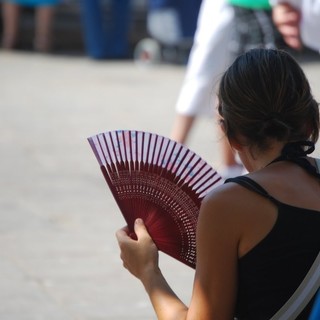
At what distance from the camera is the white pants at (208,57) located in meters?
5.60

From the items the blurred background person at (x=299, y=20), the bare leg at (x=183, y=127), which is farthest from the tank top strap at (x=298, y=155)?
the bare leg at (x=183, y=127)

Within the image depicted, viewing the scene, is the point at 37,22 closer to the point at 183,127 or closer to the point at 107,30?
the point at 107,30

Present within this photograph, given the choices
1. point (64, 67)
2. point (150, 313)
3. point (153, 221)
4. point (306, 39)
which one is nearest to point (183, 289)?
point (150, 313)

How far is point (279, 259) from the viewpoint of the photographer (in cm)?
233

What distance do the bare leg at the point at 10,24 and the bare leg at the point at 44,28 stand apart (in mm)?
242

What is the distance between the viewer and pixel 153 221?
2.57 m

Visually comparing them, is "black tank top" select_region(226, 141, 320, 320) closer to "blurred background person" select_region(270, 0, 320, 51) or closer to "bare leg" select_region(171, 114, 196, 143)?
"blurred background person" select_region(270, 0, 320, 51)

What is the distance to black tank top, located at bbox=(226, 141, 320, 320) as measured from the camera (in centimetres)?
232

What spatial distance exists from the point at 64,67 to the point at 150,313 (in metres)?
7.07

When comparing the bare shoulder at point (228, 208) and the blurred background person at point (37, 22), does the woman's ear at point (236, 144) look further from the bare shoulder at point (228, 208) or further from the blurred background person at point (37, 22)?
the blurred background person at point (37, 22)

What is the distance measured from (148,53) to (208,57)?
5699mm

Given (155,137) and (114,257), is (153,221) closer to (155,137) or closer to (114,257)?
(155,137)

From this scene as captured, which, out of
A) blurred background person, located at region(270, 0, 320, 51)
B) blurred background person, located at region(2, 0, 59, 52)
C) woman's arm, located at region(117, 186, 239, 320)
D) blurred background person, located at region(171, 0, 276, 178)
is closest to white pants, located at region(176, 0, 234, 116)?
blurred background person, located at region(171, 0, 276, 178)

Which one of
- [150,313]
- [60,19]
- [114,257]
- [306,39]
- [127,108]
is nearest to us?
[150,313]
